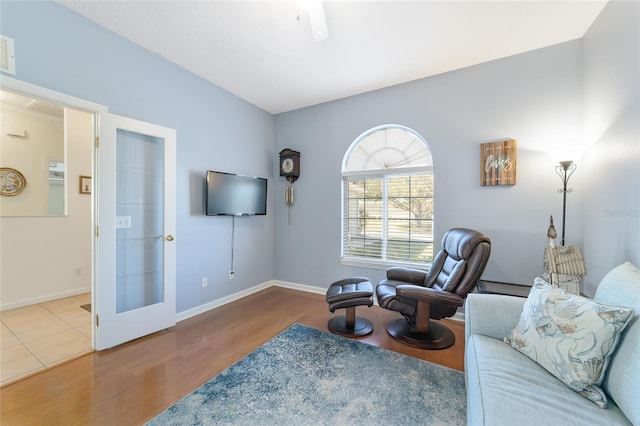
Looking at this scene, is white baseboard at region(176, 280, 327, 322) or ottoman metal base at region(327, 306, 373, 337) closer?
ottoman metal base at region(327, 306, 373, 337)

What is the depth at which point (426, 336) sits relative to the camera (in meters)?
2.39

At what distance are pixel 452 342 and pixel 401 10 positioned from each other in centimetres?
290

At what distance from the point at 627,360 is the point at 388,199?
2.56 metres

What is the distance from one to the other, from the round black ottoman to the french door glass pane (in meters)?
1.82

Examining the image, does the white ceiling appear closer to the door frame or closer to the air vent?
the air vent

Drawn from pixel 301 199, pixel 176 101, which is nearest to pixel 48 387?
pixel 176 101

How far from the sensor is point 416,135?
3172mm

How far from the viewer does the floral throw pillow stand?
3.48 ft

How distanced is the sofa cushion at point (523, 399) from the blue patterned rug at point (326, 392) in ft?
1.72

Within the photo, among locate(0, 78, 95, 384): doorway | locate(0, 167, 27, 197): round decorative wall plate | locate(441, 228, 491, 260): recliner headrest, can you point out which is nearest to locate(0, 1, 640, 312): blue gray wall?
locate(441, 228, 491, 260): recliner headrest

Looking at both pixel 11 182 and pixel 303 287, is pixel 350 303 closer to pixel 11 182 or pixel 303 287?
pixel 303 287

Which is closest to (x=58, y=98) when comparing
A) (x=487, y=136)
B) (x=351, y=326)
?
(x=351, y=326)

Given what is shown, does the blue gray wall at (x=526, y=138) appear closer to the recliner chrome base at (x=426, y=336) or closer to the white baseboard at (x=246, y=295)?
the white baseboard at (x=246, y=295)

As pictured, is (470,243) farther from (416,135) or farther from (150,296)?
(150,296)
